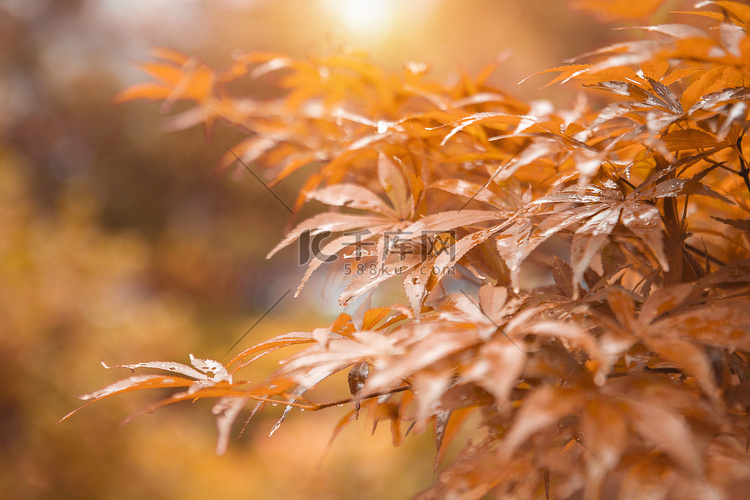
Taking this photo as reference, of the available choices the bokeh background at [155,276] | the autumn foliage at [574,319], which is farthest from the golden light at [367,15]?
the autumn foliage at [574,319]

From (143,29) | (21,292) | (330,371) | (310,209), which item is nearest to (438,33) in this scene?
(310,209)

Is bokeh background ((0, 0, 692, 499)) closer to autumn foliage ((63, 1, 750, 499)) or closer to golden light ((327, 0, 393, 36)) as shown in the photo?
golden light ((327, 0, 393, 36))

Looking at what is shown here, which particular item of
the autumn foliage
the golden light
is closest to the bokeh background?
the golden light

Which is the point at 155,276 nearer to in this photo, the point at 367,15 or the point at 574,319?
the point at 367,15

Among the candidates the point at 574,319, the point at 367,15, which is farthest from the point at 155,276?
the point at 574,319

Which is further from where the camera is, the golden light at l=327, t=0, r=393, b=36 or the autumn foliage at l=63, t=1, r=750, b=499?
the golden light at l=327, t=0, r=393, b=36

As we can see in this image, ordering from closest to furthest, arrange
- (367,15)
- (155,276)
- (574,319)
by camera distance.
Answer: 1. (574,319)
2. (367,15)
3. (155,276)
